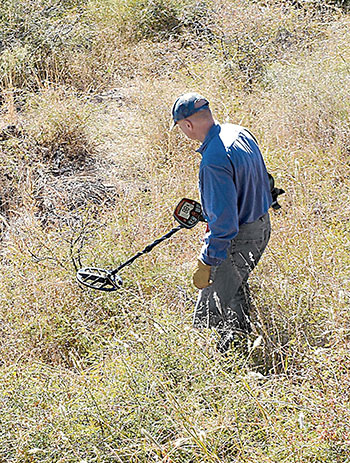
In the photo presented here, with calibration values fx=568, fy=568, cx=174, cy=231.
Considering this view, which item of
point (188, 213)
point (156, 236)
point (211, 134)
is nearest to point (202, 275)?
point (188, 213)

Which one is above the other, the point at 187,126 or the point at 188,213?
the point at 187,126

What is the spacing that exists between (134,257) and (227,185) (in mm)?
926

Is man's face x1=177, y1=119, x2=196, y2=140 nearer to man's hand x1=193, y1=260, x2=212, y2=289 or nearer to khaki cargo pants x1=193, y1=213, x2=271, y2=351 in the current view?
khaki cargo pants x1=193, y1=213, x2=271, y2=351

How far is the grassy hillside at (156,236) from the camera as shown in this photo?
2.82 metres

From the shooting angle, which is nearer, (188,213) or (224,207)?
(224,207)

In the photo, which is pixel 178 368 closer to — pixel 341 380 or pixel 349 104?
pixel 341 380

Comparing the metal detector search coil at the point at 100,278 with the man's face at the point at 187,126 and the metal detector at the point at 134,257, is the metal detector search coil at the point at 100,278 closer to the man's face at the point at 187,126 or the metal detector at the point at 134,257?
the metal detector at the point at 134,257

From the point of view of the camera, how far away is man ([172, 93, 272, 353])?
3193 mm

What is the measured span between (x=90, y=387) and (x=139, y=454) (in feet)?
1.89

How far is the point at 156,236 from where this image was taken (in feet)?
15.9

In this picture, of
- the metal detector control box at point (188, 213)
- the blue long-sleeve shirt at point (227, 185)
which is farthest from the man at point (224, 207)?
the metal detector control box at point (188, 213)

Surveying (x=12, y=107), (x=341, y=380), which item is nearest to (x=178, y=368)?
(x=341, y=380)

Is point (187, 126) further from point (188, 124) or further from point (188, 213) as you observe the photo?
point (188, 213)

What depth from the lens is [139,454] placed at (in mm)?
2773
